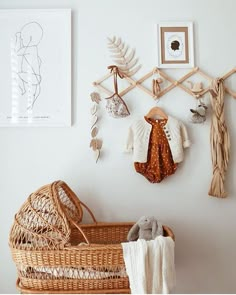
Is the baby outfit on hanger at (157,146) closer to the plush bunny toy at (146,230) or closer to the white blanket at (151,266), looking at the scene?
the plush bunny toy at (146,230)

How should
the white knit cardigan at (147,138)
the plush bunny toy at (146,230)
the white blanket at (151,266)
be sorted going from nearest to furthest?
the white blanket at (151,266) < the plush bunny toy at (146,230) < the white knit cardigan at (147,138)

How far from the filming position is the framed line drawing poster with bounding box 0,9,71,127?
1.71 metres

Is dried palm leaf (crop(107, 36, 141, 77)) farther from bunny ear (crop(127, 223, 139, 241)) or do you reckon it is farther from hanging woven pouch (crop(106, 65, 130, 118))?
bunny ear (crop(127, 223, 139, 241))

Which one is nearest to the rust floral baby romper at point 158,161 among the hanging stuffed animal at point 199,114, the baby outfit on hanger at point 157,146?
the baby outfit on hanger at point 157,146

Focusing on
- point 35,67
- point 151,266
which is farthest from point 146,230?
point 35,67

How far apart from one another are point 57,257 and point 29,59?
1.11m

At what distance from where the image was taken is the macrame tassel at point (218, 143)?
5.43 ft

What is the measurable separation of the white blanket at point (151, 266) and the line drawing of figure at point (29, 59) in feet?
3.36

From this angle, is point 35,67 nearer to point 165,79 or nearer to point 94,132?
point 94,132

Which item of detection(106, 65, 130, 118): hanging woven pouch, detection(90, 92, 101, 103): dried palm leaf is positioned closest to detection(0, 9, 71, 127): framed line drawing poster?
detection(90, 92, 101, 103): dried palm leaf

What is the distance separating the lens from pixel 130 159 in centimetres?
172

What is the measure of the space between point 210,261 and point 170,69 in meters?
1.12

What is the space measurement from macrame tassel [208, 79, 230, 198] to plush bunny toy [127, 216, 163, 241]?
41 centimetres

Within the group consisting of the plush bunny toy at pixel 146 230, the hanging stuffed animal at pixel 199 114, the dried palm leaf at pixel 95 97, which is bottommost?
the plush bunny toy at pixel 146 230
